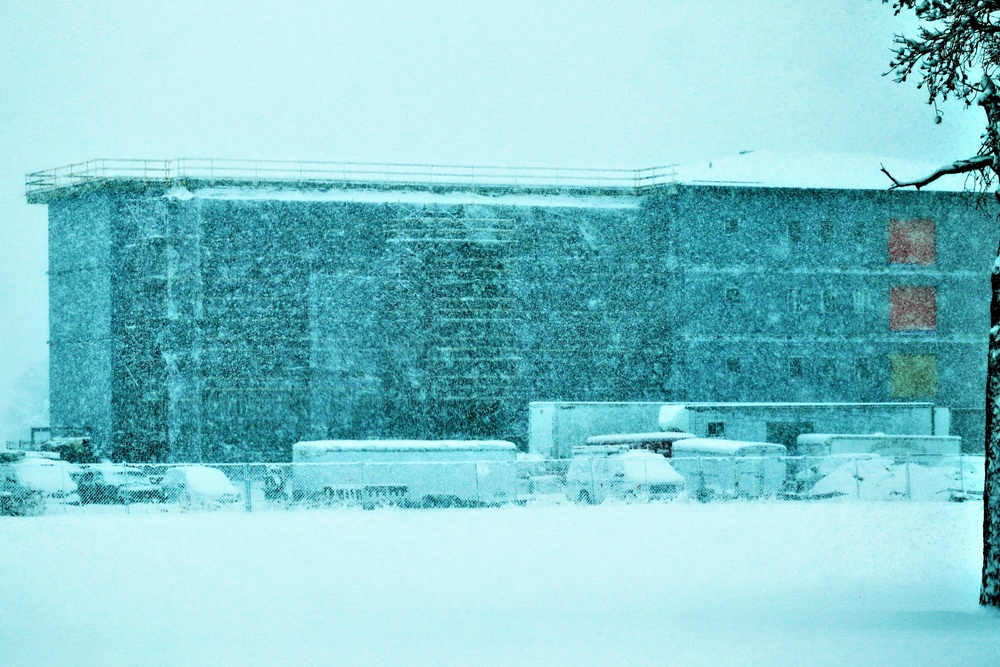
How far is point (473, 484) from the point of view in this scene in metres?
25.8

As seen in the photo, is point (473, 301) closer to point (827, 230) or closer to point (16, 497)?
point (827, 230)

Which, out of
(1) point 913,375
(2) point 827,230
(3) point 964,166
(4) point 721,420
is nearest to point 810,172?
(2) point 827,230

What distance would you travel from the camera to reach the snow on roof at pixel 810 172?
140 feet

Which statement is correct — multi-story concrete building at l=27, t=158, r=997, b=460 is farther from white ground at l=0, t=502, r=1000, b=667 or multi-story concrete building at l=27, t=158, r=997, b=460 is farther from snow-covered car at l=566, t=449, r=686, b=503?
white ground at l=0, t=502, r=1000, b=667

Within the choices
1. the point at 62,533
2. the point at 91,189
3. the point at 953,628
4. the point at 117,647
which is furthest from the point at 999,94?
the point at 91,189

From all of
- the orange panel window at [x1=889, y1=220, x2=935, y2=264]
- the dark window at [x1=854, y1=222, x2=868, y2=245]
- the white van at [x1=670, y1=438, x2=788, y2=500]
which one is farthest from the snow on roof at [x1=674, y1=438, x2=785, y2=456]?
the orange panel window at [x1=889, y1=220, x2=935, y2=264]

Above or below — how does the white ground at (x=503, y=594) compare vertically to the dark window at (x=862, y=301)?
below

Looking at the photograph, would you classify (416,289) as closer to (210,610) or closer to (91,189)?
(91,189)

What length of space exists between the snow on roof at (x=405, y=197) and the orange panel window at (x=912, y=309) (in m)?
10.3

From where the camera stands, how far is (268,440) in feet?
128

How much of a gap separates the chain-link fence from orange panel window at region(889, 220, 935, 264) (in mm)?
17789

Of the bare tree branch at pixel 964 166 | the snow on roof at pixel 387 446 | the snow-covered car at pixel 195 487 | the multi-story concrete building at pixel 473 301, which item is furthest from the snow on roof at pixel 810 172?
the bare tree branch at pixel 964 166

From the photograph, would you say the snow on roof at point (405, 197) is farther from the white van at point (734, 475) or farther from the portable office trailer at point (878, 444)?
the white van at point (734, 475)

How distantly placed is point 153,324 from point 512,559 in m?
27.3
